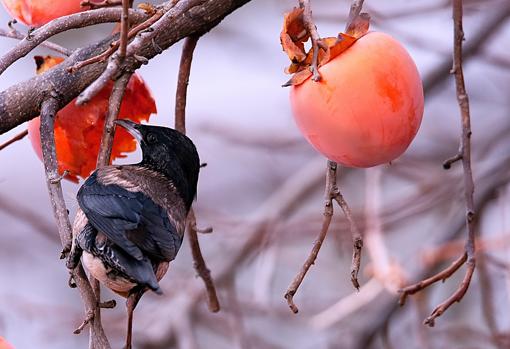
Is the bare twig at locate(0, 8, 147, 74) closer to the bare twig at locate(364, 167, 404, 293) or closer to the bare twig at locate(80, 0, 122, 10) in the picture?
the bare twig at locate(80, 0, 122, 10)

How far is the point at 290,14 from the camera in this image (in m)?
1.36

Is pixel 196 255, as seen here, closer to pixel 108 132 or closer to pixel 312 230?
A: pixel 108 132

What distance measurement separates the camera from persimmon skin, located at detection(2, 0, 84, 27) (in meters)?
1.55

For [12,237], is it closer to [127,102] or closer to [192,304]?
[192,304]

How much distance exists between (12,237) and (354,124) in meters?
3.31

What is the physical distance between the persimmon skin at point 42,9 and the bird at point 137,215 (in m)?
0.21

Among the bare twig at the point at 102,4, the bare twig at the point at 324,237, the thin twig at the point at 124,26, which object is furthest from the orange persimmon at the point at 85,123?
the bare twig at the point at 324,237

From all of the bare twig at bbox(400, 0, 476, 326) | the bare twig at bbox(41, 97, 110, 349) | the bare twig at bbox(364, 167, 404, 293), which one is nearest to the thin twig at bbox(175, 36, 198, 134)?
the bare twig at bbox(41, 97, 110, 349)

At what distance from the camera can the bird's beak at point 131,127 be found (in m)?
1.54

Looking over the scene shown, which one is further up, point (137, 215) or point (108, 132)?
point (108, 132)

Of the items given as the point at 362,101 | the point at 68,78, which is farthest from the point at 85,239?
the point at 362,101

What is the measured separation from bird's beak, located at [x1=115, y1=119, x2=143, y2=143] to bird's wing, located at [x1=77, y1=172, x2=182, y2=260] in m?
0.10

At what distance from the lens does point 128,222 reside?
161 centimetres

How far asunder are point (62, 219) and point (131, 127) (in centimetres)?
38
